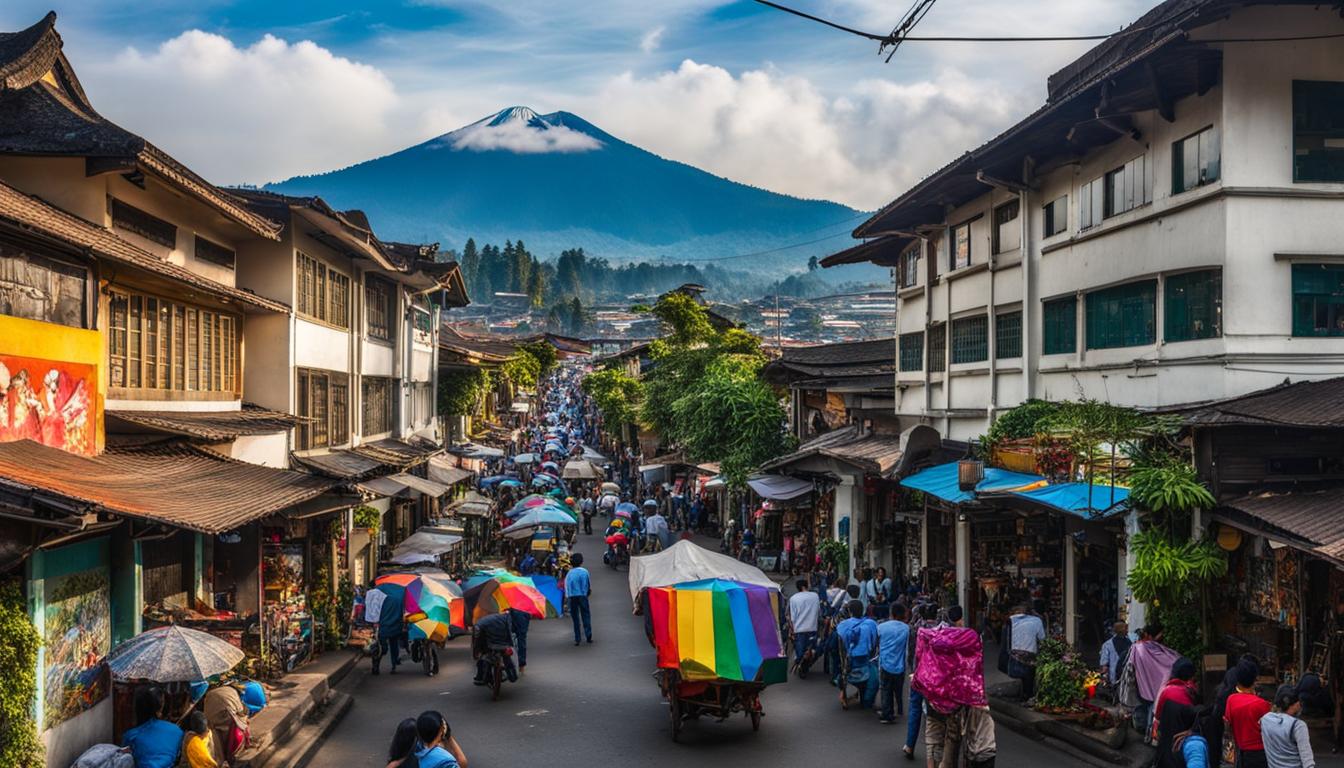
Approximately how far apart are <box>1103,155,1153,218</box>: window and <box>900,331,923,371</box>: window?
931cm

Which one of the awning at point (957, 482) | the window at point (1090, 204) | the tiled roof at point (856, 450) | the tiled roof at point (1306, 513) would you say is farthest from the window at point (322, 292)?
the tiled roof at point (1306, 513)

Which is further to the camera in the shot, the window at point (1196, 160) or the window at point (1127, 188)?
the window at point (1127, 188)

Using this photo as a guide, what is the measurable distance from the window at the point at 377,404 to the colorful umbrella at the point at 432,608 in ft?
36.2

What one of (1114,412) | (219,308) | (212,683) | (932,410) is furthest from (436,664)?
(932,410)

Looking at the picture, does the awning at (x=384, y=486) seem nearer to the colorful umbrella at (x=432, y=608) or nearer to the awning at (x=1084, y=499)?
the colorful umbrella at (x=432, y=608)

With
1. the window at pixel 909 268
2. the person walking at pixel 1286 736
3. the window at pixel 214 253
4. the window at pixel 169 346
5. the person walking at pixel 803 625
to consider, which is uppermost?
the window at pixel 909 268

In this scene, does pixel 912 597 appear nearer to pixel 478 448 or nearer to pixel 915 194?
pixel 915 194

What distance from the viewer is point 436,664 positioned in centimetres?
1855

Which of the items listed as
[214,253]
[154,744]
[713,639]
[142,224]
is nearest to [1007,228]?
[713,639]

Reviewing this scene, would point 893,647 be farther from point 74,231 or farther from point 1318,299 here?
point 74,231

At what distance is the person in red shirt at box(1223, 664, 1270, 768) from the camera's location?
9734 millimetres

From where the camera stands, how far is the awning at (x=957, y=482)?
16.8 metres

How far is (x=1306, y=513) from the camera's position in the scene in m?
12.1

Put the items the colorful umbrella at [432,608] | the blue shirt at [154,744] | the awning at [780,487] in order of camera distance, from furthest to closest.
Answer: the awning at [780,487]
the colorful umbrella at [432,608]
the blue shirt at [154,744]
